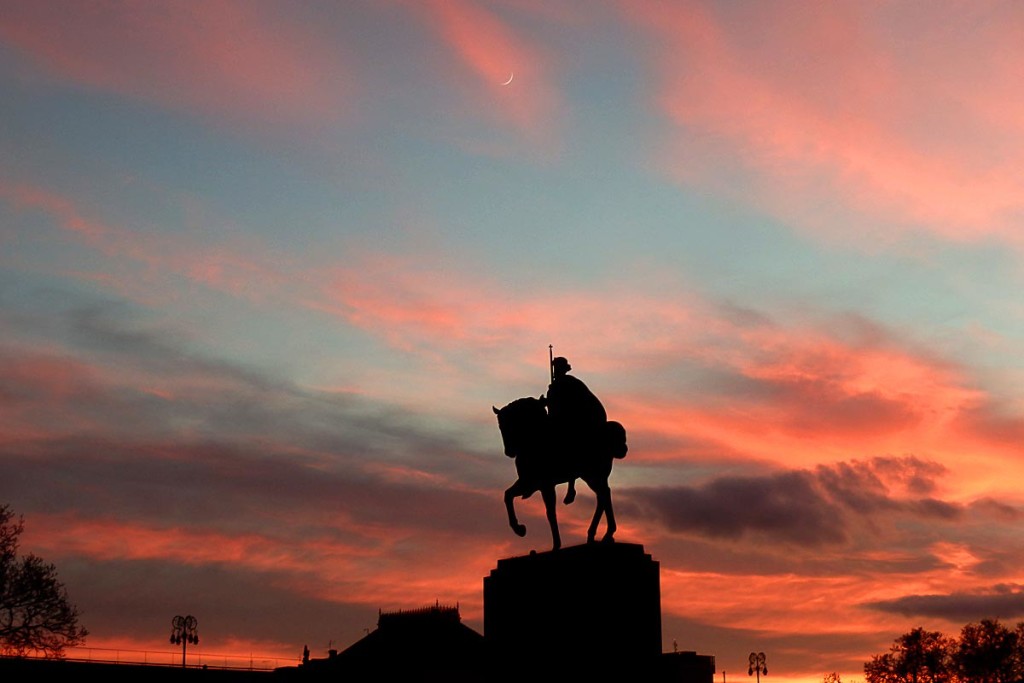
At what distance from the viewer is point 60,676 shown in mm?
55625

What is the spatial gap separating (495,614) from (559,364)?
4949mm

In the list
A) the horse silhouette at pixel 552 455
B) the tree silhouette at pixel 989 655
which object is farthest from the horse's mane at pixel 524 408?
the tree silhouette at pixel 989 655

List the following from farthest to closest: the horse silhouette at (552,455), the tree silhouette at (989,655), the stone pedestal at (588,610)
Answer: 1. the tree silhouette at (989,655)
2. the horse silhouette at (552,455)
3. the stone pedestal at (588,610)

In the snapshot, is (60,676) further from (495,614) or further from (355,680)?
(495,614)

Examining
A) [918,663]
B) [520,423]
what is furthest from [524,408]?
[918,663]

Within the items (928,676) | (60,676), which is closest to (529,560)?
(60,676)

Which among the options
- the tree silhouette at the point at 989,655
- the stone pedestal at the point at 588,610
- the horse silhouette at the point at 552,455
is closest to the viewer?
the stone pedestal at the point at 588,610

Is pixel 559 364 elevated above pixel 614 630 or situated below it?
above

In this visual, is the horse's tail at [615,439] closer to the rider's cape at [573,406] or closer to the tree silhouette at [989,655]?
the rider's cape at [573,406]

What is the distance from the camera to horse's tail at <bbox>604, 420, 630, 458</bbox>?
23.8m

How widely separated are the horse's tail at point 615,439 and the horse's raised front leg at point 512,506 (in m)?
2.11

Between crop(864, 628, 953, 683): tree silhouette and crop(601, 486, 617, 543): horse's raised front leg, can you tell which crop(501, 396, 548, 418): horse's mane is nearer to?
crop(601, 486, 617, 543): horse's raised front leg

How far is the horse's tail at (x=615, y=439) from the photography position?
23.8 m

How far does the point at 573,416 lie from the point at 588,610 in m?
3.69
